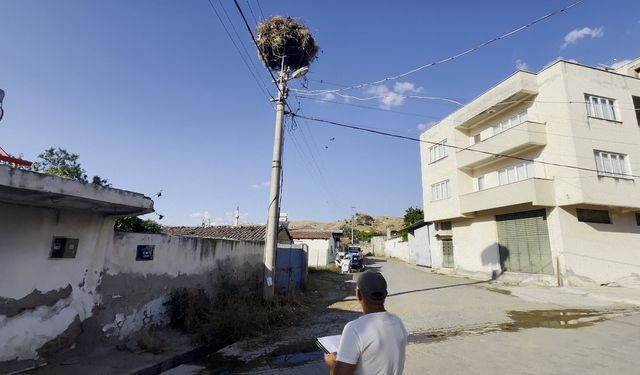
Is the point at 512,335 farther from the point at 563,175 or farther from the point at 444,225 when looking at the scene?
the point at 444,225

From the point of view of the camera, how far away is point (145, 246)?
23.9 feet

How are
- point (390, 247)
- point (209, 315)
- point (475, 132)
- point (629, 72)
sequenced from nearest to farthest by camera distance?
point (209, 315) < point (629, 72) < point (475, 132) < point (390, 247)

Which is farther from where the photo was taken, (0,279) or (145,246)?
(145,246)

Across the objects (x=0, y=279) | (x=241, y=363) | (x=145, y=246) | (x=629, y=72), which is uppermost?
(x=629, y=72)

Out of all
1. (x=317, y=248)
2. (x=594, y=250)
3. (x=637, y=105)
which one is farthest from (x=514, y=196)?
(x=317, y=248)

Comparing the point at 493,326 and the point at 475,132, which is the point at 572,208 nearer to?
the point at 475,132

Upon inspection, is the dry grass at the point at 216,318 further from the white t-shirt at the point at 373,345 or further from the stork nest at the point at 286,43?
the stork nest at the point at 286,43

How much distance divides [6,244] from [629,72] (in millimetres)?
28995

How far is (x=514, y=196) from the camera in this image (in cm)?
1814

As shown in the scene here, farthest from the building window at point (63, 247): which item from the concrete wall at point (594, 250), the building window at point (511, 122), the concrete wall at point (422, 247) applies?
the concrete wall at point (422, 247)

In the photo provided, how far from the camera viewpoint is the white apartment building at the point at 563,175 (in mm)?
16453

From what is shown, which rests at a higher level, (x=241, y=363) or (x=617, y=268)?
(x=617, y=268)

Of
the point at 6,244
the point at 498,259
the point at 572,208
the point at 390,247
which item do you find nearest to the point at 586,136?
the point at 572,208

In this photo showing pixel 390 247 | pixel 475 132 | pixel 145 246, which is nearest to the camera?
pixel 145 246
